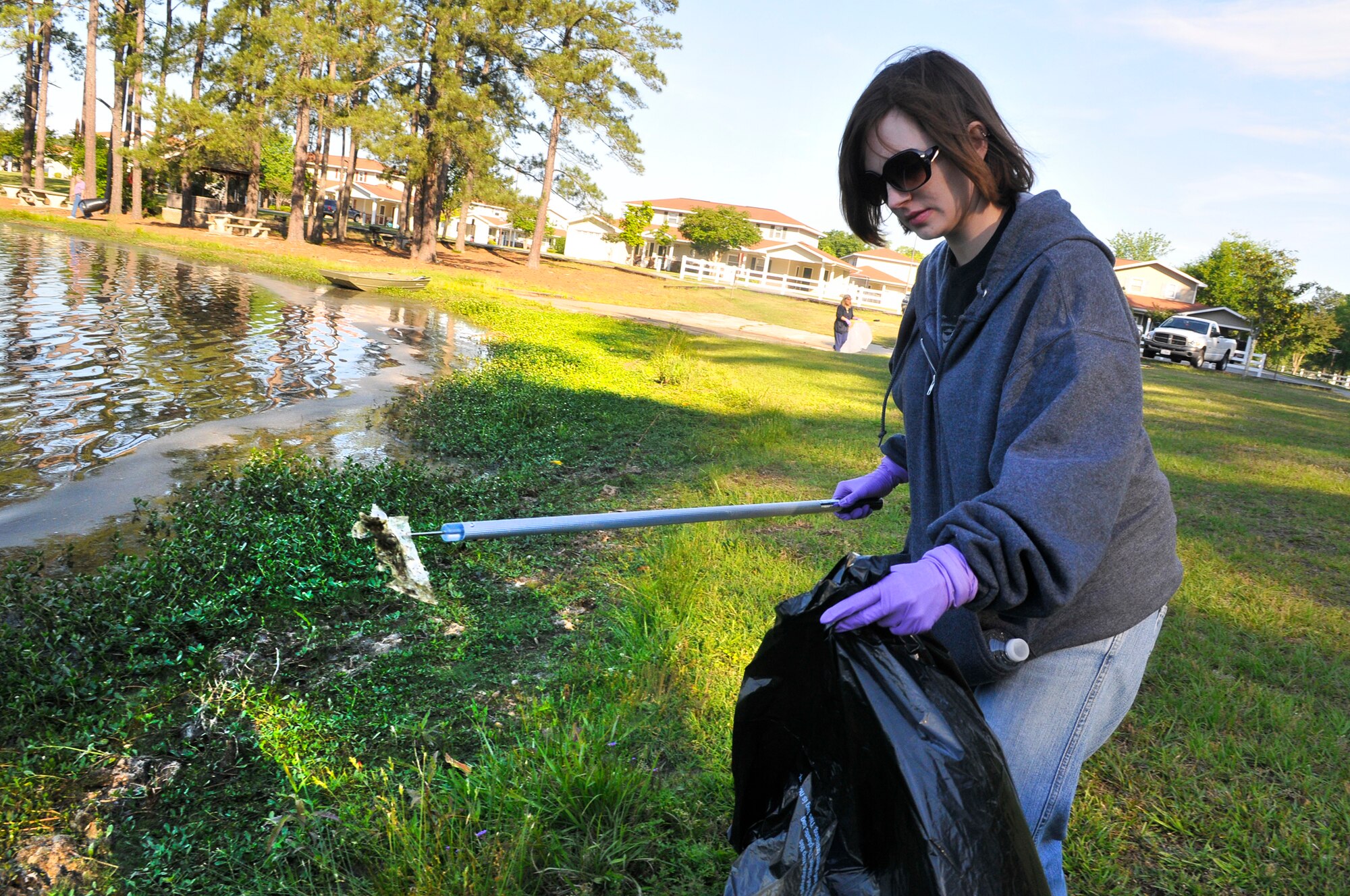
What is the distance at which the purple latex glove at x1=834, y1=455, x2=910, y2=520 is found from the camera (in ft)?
8.23

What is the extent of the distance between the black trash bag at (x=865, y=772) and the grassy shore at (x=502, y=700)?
31.7 inches

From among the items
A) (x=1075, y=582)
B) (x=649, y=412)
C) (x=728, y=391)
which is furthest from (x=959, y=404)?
(x=728, y=391)

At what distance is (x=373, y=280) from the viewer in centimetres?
2227

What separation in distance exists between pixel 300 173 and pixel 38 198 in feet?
39.7

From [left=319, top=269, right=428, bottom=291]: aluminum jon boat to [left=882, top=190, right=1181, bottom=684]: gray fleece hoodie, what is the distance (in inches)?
873

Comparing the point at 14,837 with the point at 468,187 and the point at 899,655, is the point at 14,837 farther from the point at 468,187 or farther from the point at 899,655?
the point at 468,187

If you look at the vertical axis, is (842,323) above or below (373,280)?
above

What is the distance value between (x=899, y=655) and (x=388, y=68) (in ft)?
112

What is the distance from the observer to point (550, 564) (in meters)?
5.02

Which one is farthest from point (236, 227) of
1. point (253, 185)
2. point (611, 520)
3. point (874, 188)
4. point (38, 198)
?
point (874, 188)

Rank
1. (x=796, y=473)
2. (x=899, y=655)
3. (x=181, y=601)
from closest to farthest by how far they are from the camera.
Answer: (x=899, y=655)
(x=181, y=601)
(x=796, y=473)

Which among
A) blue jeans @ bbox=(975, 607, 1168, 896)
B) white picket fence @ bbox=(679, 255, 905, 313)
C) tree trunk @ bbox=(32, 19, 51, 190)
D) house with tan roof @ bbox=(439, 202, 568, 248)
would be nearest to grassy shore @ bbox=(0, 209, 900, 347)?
white picket fence @ bbox=(679, 255, 905, 313)

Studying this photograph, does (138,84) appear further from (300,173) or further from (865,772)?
(865,772)

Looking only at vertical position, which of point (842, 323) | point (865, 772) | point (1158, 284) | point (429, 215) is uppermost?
point (1158, 284)
